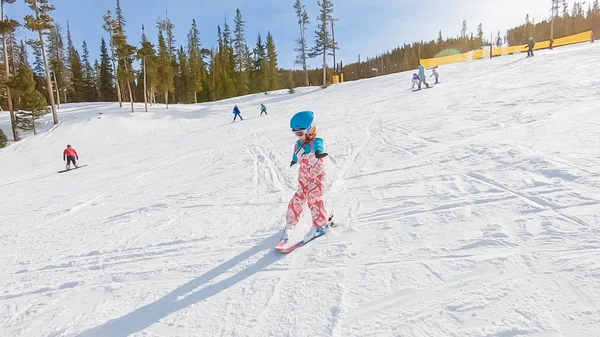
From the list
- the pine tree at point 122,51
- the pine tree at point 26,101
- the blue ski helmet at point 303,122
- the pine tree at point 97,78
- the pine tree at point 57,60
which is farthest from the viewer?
the pine tree at point 97,78

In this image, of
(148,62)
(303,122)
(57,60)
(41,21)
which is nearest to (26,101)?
(41,21)

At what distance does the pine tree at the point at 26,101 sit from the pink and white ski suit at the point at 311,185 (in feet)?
108

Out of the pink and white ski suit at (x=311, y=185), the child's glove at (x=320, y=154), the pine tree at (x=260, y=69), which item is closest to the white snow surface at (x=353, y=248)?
the pink and white ski suit at (x=311, y=185)

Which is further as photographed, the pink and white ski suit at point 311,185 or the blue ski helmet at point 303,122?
the pink and white ski suit at point 311,185

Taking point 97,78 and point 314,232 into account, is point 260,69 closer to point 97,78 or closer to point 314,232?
point 97,78

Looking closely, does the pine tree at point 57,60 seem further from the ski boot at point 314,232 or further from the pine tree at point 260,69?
the ski boot at point 314,232

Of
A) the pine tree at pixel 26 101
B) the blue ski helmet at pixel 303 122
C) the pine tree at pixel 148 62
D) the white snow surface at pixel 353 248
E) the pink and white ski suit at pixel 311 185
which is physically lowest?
the white snow surface at pixel 353 248

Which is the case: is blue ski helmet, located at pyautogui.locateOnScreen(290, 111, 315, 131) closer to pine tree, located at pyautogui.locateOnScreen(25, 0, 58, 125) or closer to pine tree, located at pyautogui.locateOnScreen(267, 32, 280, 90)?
pine tree, located at pyautogui.locateOnScreen(25, 0, 58, 125)

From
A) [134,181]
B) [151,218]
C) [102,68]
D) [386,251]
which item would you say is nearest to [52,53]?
[102,68]

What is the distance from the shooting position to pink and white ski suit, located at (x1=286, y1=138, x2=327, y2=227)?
3.97 m

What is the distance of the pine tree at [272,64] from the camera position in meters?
55.6

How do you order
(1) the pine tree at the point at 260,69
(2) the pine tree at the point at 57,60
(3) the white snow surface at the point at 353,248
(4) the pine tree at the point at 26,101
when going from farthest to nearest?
1. (1) the pine tree at the point at 260,69
2. (2) the pine tree at the point at 57,60
3. (4) the pine tree at the point at 26,101
4. (3) the white snow surface at the point at 353,248

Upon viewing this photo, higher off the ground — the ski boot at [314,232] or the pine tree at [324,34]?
the pine tree at [324,34]

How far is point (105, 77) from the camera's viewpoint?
191 feet
